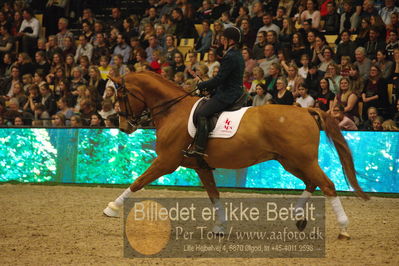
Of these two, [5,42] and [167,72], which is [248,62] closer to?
[167,72]

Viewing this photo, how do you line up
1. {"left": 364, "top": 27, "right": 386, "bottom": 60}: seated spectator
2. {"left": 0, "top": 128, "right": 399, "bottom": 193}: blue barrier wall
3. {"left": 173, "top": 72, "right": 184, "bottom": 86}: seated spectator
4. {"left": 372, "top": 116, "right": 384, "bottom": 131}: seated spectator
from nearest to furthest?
1. {"left": 0, "top": 128, "right": 399, "bottom": 193}: blue barrier wall
2. {"left": 372, "top": 116, "right": 384, "bottom": 131}: seated spectator
3. {"left": 364, "top": 27, "right": 386, "bottom": 60}: seated spectator
4. {"left": 173, "top": 72, "right": 184, "bottom": 86}: seated spectator

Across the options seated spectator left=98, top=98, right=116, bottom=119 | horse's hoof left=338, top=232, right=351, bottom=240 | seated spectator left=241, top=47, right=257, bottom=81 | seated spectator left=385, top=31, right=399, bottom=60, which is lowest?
horse's hoof left=338, top=232, right=351, bottom=240

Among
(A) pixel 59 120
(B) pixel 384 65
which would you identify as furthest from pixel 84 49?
(B) pixel 384 65

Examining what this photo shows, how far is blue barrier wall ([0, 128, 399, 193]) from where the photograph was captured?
459 inches

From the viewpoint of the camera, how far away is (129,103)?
9016mm

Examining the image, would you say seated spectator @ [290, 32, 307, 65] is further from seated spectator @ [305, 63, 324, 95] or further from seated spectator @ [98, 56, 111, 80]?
seated spectator @ [98, 56, 111, 80]

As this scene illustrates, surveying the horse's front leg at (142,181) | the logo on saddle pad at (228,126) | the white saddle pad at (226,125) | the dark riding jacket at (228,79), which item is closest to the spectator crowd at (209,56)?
the dark riding jacket at (228,79)

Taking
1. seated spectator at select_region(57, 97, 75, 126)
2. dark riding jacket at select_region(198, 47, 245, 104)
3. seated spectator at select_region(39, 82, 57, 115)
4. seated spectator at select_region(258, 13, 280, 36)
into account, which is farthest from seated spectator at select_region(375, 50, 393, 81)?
seated spectator at select_region(39, 82, 57, 115)

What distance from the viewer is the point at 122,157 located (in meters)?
13.3

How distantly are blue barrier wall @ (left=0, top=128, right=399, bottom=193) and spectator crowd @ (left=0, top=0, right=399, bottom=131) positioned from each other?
26.1 inches

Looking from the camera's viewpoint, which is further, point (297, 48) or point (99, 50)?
point (99, 50)

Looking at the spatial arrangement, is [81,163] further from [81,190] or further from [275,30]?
[275,30]

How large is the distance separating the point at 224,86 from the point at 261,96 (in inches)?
198

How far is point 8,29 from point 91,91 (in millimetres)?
6368
